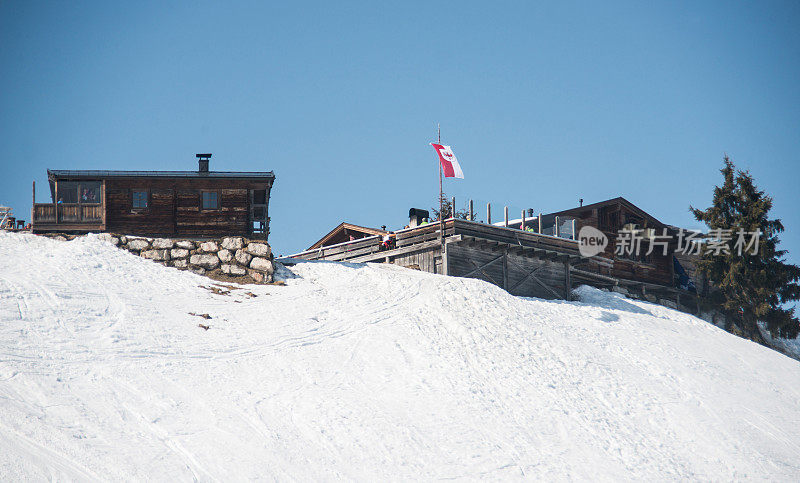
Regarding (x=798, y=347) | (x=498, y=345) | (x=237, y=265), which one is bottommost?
(x=798, y=347)

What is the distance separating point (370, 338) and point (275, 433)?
6.83 metres

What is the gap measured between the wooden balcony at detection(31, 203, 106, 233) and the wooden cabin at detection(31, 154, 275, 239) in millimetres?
35

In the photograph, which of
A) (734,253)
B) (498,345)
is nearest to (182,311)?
(498,345)

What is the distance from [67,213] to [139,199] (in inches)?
106

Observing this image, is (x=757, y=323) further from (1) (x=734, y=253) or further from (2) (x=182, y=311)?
(2) (x=182, y=311)

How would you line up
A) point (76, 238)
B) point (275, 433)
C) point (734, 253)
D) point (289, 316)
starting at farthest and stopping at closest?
point (734, 253)
point (76, 238)
point (289, 316)
point (275, 433)

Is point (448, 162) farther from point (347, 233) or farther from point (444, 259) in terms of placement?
point (347, 233)

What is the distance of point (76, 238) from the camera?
2795 cm

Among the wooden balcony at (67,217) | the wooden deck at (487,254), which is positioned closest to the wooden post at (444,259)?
the wooden deck at (487,254)

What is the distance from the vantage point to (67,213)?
2986cm

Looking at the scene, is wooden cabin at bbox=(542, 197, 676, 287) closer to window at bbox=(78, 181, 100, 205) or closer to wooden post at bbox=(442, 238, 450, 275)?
wooden post at bbox=(442, 238, 450, 275)

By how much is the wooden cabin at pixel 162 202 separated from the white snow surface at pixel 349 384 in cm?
242

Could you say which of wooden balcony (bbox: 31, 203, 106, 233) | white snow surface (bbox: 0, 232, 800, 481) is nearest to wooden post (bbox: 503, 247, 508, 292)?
white snow surface (bbox: 0, 232, 800, 481)

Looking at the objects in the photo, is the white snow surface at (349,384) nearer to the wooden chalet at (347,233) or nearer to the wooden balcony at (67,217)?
the wooden balcony at (67,217)
